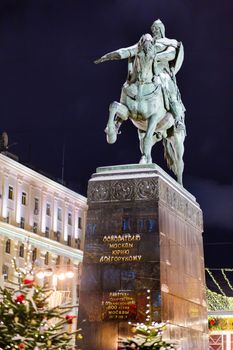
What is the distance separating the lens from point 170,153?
16.4 metres

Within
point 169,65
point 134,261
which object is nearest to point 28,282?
point 134,261

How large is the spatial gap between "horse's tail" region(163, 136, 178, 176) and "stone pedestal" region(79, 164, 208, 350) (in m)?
1.89

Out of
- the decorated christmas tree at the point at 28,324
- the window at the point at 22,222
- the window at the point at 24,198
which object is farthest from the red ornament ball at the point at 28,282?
the window at the point at 24,198

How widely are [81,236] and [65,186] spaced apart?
5582 millimetres

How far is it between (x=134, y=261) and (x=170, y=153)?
416 centimetres

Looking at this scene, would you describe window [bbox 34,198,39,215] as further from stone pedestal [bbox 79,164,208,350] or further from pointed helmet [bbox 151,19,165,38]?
stone pedestal [bbox 79,164,208,350]

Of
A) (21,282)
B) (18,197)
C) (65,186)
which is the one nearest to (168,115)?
(21,282)

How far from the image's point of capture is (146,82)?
1492 centimetres

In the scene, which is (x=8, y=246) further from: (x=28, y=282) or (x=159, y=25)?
(x=28, y=282)

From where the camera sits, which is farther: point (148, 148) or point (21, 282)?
point (148, 148)

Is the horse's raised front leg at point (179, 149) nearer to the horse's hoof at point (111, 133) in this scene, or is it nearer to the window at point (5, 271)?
the horse's hoof at point (111, 133)

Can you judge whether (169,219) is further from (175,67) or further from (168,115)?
(175,67)

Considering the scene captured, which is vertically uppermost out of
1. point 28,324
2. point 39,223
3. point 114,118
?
point 39,223

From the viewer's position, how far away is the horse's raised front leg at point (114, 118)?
570 inches
